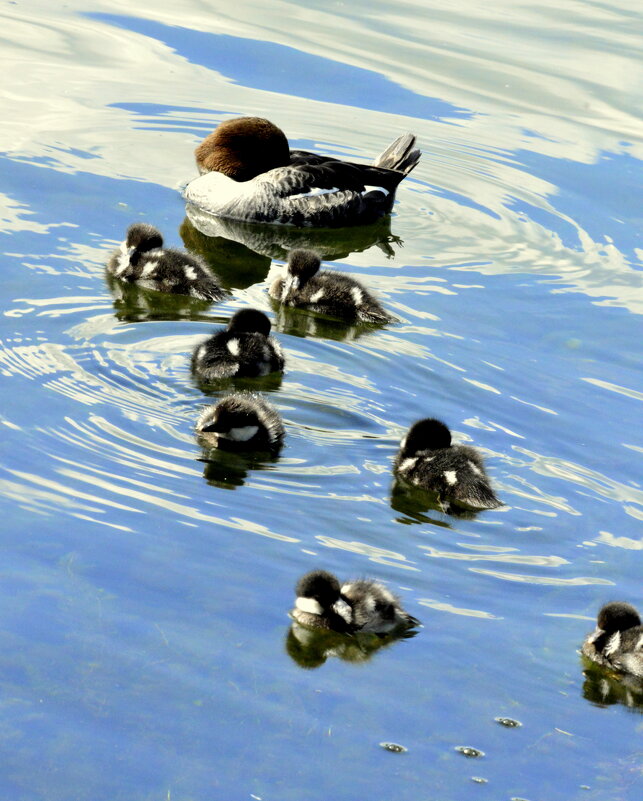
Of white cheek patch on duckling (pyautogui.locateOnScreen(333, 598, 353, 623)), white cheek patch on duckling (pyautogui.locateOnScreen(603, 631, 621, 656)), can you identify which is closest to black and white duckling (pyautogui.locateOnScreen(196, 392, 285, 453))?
white cheek patch on duckling (pyautogui.locateOnScreen(333, 598, 353, 623))

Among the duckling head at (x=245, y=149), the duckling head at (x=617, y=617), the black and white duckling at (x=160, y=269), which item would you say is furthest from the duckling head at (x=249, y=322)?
the duckling head at (x=245, y=149)

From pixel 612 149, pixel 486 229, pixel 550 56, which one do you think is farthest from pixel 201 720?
pixel 550 56

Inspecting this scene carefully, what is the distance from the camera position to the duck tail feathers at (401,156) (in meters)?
11.1

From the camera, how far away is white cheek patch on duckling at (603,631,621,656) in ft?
16.5

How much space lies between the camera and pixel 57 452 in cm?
614

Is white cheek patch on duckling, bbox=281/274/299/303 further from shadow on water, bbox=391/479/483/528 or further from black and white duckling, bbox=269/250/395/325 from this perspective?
shadow on water, bbox=391/479/483/528

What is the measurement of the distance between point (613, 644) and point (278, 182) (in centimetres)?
643

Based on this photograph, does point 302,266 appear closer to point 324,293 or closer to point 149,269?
point 324,293

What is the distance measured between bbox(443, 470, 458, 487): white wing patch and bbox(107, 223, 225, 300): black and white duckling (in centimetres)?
288

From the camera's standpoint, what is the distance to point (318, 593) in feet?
16.5

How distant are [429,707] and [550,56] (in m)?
11.6

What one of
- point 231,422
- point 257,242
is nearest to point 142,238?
point 257,242

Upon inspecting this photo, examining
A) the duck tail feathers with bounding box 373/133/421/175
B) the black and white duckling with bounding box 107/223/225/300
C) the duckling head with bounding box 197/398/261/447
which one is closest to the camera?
the duckling head with bounding box 197/398/261/447

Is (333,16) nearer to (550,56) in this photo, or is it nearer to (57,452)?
(550,56)
